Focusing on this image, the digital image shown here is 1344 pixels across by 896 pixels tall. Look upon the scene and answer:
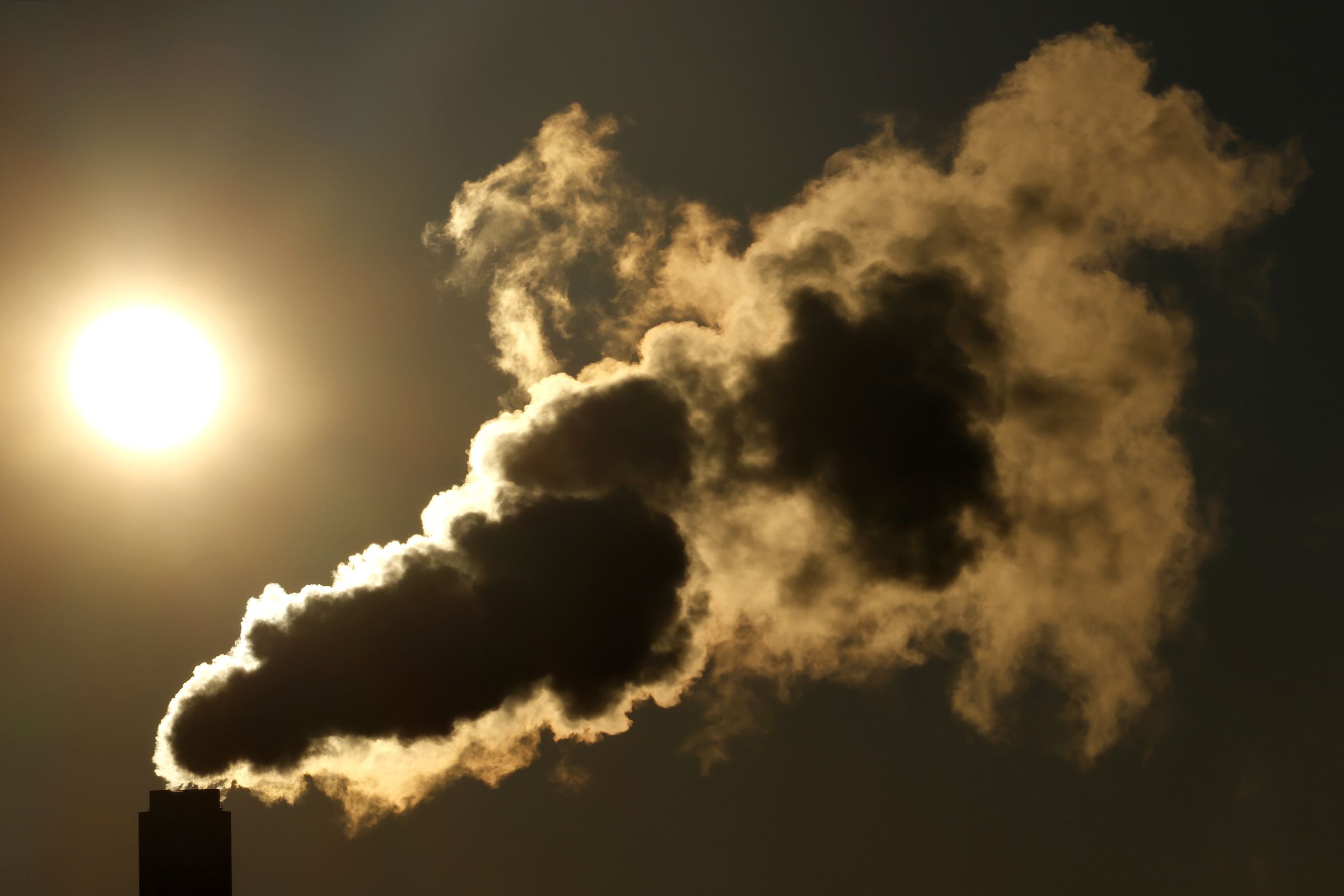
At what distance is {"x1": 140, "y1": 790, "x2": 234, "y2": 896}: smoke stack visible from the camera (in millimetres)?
30312

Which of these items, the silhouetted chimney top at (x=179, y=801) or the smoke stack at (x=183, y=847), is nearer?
the smoke stack at (x=183, y=847)

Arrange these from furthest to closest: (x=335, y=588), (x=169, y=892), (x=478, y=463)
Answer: (x=478, y=463) → (x=335, y=588) → (x=169, y=892)

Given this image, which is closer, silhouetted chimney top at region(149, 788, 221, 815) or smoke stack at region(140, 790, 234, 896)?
smoke stack at region(140, 790, 234, 896)

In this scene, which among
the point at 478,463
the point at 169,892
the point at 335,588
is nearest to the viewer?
the point at 169,892

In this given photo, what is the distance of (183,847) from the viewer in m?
30.5

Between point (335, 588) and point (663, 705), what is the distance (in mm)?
9162

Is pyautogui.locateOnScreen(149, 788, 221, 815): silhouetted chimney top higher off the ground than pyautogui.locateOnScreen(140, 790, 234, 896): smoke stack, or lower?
higher

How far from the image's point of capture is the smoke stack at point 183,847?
30.3 m

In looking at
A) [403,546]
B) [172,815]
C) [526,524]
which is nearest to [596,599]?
[526,524]

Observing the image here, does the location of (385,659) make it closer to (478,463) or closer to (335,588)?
(335,588)

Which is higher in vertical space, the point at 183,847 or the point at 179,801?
the point at 179,801

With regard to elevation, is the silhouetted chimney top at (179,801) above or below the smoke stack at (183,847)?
above

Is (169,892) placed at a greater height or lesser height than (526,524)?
lesser

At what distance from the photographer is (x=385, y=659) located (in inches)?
1259
